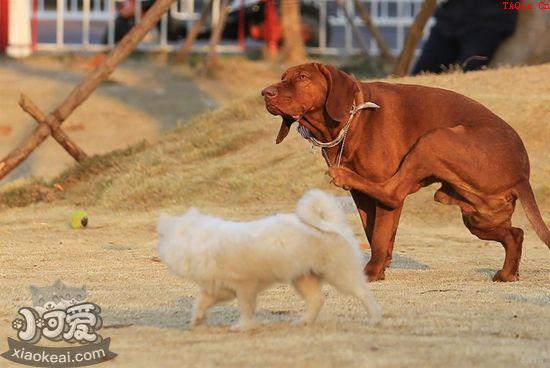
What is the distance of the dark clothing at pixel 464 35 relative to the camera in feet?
60.2

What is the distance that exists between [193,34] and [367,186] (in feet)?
47.1

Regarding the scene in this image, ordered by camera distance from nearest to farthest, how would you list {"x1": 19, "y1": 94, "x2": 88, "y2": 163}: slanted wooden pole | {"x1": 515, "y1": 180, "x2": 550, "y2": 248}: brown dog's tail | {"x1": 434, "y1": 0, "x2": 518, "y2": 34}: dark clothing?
1. {"x1": 515, "y1": 180, "x2": 550, "y2": 248}: brown dog's tail
2. {"x1": 19, "y1": 94, "x2": 88, "y2": 163}: slanted wooden pole
3. {"x1": 434, "y1": 0, "x2": 518, "y2": 34}: dark clothing

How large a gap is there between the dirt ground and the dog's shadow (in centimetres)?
1

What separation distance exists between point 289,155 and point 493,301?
667cm

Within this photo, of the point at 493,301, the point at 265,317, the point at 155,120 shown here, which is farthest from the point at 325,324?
the point at 155,120

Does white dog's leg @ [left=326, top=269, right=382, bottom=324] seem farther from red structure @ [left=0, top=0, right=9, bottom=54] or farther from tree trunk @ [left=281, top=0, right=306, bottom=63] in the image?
red structure @ [left=0, top=0, right=9, bottom=54]

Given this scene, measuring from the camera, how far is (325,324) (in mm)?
6414

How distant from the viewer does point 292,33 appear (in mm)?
23938

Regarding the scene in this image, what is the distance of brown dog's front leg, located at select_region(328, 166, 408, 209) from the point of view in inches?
317

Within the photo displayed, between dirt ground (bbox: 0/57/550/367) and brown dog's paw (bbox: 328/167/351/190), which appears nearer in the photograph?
dirt ground (bbox: 0/57/550/367)

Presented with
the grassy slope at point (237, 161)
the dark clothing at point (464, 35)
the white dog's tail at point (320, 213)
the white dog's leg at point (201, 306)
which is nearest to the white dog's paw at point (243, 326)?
the white dog's leg at point (201, 306)

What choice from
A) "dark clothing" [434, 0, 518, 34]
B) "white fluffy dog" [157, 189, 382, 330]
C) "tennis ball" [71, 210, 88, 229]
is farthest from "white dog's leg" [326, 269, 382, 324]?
"dark clothing" [434, 0, 518, 34]

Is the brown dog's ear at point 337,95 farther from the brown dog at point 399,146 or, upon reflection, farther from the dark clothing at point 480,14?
the dark clothing at point 480,14

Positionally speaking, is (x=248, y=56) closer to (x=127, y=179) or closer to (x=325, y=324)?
(x=127, y=179)
